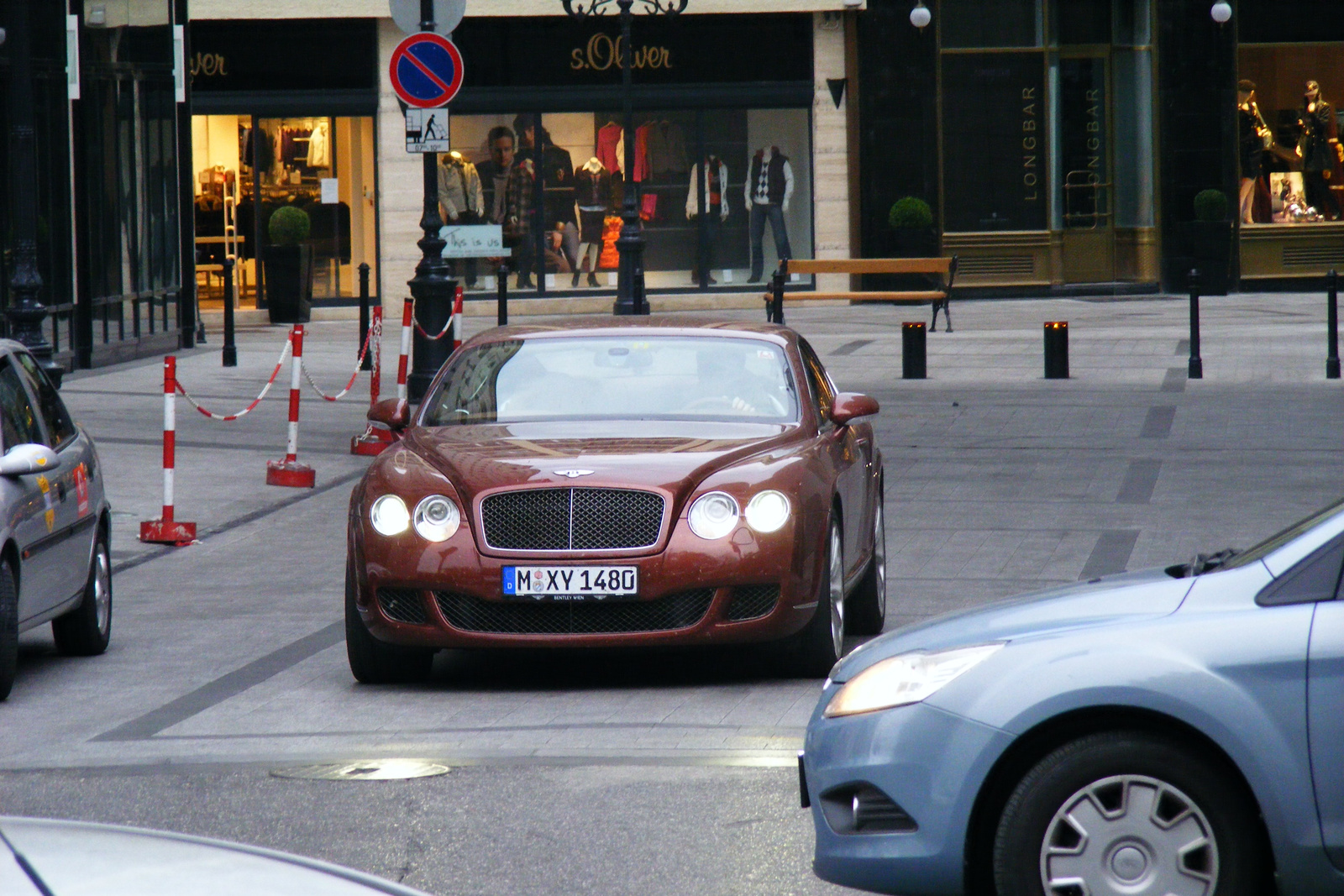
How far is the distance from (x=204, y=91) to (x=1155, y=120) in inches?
569

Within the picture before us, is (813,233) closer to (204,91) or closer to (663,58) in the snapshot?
(663,58)

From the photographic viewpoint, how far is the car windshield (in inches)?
344

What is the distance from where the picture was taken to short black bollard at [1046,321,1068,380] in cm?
2039

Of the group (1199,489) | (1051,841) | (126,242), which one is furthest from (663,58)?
(1051,841)

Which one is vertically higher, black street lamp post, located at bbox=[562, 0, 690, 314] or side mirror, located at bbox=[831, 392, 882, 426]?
black street lamp post, located at bbox=[562, 0, 690, 314]

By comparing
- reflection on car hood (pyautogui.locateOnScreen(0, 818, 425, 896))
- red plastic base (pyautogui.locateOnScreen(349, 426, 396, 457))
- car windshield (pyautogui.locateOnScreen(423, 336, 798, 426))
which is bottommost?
red plastic base (pyautogui.locateOnScreen(349, 426, 396, 457))

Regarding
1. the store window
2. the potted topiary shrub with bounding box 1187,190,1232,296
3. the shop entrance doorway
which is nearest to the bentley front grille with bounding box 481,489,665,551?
the potted topiary shrub with bounding box 1187,190,1232,296

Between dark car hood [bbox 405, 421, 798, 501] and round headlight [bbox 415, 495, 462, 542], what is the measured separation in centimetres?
8

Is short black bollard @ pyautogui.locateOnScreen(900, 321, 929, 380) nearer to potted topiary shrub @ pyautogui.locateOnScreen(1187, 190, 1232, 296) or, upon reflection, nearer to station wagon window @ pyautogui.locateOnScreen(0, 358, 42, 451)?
potted topiary shrub @ pyautogui.locateOnScreen(1187, 190, 1232, 296)

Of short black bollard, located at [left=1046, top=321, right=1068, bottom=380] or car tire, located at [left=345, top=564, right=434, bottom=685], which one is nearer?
car tire, located at [left=345, top=564, right=434, bottom=685]

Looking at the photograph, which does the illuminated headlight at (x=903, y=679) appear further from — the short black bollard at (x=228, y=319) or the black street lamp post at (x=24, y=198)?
the short black bollard at (x=228, y=319)

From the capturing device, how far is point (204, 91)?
31.4 meters

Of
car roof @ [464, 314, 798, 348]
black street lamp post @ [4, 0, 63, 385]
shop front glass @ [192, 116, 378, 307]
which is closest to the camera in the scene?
car roof @ [464, 314, 798, 348]

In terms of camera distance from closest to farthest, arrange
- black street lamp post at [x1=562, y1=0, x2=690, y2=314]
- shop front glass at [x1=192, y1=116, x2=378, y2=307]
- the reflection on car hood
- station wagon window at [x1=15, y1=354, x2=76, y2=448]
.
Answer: the reflection on car hood < station wagon window at [x1=15, y1=354, x2=76, y2=448] < black street lamp post at [x1=562, y1=0, x2=690, y2=314] < shop front glass at [x1=192, y1=116, x2=378, y2=307]
